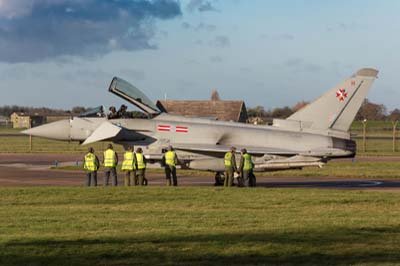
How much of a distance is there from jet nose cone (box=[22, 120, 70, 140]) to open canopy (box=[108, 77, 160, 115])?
207 cm

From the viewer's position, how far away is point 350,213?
Answer: 16672 mm

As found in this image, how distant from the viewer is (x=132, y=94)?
25.4 meters

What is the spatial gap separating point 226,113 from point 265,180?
145 feet

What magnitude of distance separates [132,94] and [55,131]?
118 inches

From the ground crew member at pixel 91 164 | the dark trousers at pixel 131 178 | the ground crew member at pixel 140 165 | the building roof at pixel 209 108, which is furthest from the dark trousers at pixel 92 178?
the building roof at pixel 209 108

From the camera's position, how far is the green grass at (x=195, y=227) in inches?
430

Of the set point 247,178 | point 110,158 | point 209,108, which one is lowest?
point 247,178

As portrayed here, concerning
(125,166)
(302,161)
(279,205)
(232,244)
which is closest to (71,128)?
(125,166)

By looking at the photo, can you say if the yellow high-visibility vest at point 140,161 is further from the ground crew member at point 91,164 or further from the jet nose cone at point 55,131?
the jet nose cone at point 55,131

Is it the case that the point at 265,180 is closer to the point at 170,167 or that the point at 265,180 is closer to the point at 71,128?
the point at 170,167

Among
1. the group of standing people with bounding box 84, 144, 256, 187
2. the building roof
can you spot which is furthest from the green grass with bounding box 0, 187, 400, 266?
the building roof

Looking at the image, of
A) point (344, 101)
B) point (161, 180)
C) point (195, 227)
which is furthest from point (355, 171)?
point (195, 227)

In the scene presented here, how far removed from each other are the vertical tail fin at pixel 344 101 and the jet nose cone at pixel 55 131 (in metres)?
8.67

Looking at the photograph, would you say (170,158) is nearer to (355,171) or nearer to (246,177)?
(246,177)
